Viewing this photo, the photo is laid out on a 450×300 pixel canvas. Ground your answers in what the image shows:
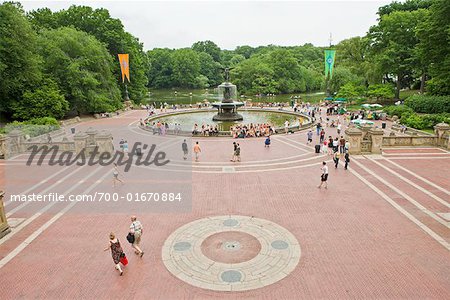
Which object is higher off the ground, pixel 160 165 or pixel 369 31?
pixel 369 31

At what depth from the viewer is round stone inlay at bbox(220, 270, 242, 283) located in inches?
395

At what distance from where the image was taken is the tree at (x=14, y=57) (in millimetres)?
35156

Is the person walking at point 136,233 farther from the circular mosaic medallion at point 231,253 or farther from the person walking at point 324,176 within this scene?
the person walking at point 324,176

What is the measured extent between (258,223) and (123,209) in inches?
244

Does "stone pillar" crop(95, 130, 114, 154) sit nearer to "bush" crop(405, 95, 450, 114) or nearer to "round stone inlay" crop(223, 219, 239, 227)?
"round stone inlay" crop(223, 219, 239, 227)

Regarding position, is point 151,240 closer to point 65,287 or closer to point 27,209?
point 65,287

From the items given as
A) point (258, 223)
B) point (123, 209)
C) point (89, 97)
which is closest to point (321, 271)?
point (258, 223)

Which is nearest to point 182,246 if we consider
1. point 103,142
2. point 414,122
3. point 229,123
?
point 103,142

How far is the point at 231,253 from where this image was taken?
11.4 metres

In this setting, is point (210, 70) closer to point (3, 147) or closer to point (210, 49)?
point (210, 49)

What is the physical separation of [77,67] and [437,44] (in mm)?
45200

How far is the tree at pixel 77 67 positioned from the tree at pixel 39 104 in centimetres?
366

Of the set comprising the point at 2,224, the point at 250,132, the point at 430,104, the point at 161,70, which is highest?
the point at 161,70

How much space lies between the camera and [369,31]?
181 feet
